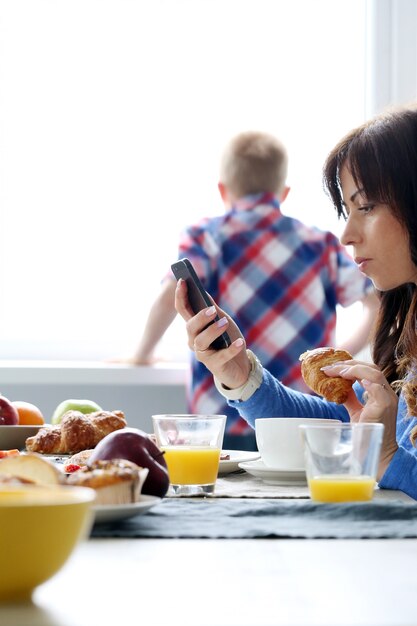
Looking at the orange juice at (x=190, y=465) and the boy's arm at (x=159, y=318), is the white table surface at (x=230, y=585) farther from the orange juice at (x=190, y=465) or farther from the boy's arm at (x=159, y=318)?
the boy's arm at (x=159, y=318)

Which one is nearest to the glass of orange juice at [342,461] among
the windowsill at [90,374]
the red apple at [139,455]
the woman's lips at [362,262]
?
the red apple at [139,455]

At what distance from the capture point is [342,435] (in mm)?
994

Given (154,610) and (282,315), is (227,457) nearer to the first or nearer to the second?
(154,610)

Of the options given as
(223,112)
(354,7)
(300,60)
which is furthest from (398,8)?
(223,112)

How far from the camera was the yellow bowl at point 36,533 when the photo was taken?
1.97 ft

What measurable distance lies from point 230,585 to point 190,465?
1.49 ft

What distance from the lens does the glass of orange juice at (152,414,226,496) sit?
3.72 ft

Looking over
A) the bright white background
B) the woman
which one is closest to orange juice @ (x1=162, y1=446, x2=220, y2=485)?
the woman

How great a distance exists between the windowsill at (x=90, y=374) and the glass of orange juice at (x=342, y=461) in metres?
2.38

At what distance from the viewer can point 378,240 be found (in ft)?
5.58

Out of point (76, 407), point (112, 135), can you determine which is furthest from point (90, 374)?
point (76, 407)

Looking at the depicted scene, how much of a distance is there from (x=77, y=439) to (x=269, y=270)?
156cm

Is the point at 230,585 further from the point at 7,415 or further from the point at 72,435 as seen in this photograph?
the point at 7,415

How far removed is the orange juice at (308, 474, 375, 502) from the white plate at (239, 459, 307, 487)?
9.0 inches
